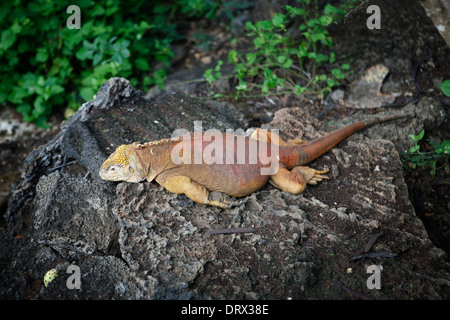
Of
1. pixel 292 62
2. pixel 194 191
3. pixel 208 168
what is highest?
pixel 292 62

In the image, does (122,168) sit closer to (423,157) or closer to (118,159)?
(118,159)

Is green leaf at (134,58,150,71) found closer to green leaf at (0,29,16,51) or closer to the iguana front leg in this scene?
green leaf at (0,29,16,51)

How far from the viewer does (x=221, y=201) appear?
4.01 meters

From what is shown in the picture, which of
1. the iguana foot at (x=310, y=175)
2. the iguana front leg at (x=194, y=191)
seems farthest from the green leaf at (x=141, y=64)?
the iguana foot at (x=310, y=175)

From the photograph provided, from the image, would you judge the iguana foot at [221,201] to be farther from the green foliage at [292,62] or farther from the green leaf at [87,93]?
the green leaf at [87,93]

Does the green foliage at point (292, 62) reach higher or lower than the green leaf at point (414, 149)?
higher

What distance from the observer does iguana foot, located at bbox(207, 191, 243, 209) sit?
3.95 metres

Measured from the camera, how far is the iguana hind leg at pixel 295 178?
13.4 ft

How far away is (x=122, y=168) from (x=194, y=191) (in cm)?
78

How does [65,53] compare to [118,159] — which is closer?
[118,159]

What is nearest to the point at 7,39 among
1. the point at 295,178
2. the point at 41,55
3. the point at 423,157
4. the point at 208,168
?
the point at 41,55

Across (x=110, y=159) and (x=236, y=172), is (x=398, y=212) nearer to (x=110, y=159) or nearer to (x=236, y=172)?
(x=236, y=172)

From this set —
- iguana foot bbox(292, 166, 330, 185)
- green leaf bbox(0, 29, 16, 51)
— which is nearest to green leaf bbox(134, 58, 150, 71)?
green leaf bbox(0, 29, 16, 51)

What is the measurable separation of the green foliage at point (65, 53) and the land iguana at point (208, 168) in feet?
9.56
